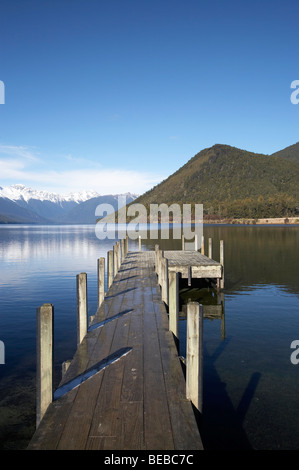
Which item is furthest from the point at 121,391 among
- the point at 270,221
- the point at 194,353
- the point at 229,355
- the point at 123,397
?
the point at 270,221

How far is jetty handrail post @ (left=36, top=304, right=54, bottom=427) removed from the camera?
5.13 m

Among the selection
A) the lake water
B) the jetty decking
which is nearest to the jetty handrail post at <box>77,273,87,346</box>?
the jetty decking

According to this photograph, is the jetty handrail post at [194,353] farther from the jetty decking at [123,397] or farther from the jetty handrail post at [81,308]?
the jetty handrail post at [81,308]

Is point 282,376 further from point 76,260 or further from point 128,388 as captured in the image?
point 76,260

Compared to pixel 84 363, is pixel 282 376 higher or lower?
lower

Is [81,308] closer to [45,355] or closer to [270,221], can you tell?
[45,355]

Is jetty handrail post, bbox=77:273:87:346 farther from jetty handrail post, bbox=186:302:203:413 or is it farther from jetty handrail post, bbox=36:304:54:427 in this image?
jetty handrail post, bbox=186:302:203:413

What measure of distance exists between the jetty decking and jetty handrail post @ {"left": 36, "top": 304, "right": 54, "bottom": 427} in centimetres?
21

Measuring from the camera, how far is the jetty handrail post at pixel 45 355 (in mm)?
5132

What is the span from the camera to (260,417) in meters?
7.33

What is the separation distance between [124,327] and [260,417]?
3.72 meters

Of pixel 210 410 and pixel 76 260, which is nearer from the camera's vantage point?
pixel 210 410

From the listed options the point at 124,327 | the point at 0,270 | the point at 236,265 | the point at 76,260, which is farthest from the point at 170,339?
the point at 76,260

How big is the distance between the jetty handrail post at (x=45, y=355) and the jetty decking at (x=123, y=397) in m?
0.21
